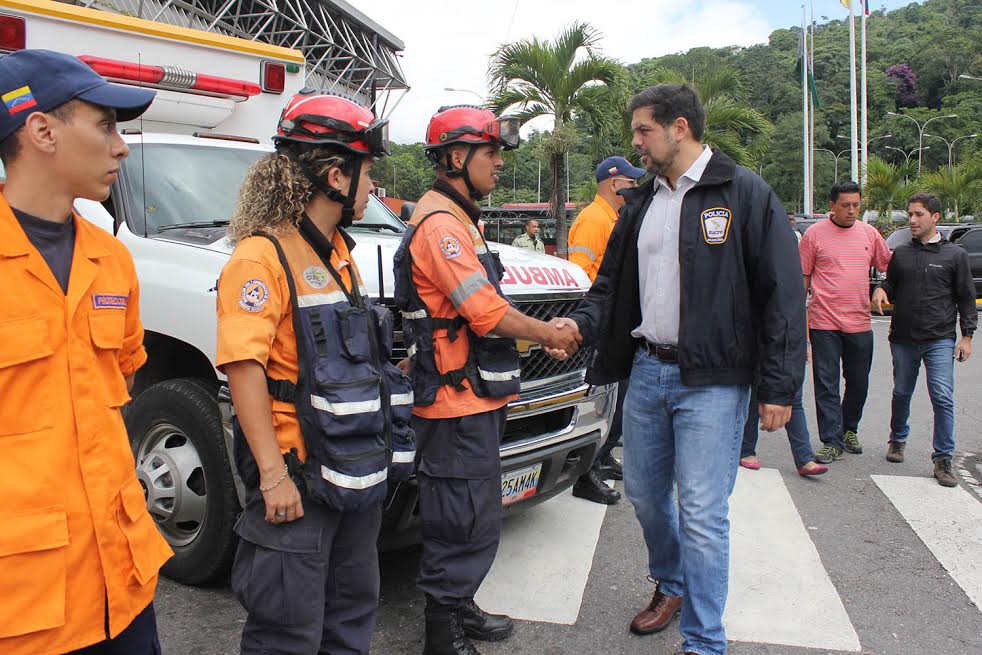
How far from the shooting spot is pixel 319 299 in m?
2.31

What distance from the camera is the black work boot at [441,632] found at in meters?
3.15

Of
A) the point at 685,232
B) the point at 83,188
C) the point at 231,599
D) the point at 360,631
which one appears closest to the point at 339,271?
the point at 83,188

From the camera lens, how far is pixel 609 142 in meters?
17.1

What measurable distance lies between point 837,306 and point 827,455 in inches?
44.7

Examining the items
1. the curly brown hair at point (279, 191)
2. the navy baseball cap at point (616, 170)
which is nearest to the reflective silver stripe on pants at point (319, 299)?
the curly brown hair at point (279, 191)

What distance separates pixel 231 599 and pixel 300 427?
1783mm

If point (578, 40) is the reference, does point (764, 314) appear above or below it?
below

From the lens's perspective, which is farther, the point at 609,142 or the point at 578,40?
the point at 609,142

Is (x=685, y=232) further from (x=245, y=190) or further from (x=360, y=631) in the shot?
(x=360, y=631)

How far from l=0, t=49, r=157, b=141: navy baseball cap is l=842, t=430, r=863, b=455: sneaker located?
6.11 meters

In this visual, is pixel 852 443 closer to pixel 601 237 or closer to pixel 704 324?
pixel 601 237

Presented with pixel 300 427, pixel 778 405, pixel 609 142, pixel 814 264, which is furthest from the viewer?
pixel 609 142

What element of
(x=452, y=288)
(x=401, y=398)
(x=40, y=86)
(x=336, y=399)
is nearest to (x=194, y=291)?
(x=452, y=288)

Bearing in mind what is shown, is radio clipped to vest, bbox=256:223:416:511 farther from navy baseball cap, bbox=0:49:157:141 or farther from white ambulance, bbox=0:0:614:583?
white ambulance, bbox=0:0:614:583
